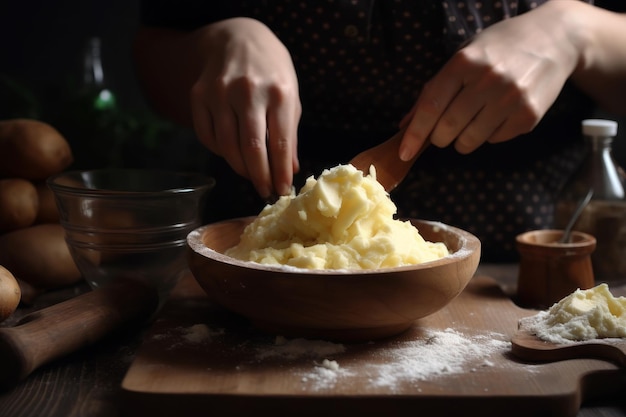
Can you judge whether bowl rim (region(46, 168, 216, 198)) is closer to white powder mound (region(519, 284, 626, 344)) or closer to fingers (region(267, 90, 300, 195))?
fingers (region(267, 90, 300, 195))

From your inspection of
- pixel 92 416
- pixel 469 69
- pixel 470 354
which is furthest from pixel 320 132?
pixel 92 416

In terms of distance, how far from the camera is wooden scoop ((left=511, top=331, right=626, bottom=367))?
94 cm

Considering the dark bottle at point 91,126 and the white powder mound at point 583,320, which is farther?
the dark bottle at point 91,126

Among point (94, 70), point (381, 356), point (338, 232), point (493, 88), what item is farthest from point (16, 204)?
point (94, 70)

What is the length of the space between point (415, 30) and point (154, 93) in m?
0.60

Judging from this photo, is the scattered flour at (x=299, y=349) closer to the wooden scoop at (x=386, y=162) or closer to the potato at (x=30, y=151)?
the wooden scoop at (x=386, y=162)

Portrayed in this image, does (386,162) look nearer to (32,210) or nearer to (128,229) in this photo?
(128,229)

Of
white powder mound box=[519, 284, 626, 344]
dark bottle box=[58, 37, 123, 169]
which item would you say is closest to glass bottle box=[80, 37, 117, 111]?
dark bottle box=[58, 37, 123, 169]

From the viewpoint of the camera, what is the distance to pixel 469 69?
1.19 m

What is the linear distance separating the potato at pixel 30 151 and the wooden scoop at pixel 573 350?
36.0 inches

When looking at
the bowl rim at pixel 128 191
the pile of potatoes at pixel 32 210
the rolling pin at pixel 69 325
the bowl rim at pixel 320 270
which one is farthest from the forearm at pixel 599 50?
the pile of potatoes at pixel 32 210

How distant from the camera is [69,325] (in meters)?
1.00

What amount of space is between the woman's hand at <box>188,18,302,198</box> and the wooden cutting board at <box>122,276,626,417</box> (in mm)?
255

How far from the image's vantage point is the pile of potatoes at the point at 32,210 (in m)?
1.31
